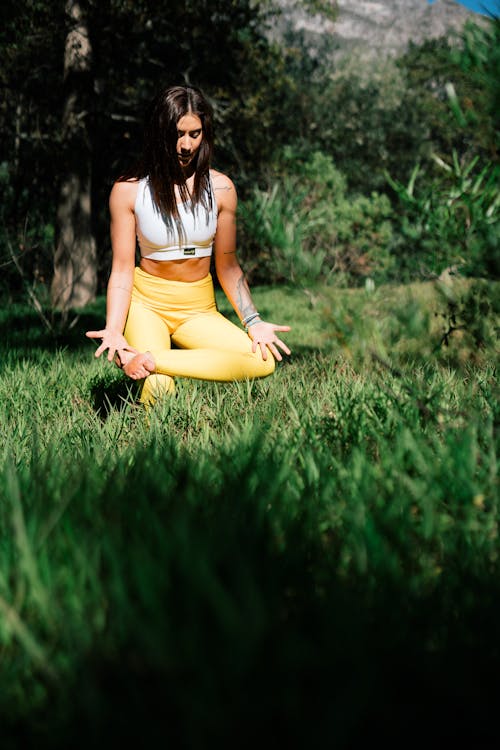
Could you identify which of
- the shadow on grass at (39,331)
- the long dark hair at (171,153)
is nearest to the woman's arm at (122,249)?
the long dark hair at (171,153)

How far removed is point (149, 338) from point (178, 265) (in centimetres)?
47

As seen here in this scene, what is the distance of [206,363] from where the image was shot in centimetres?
309

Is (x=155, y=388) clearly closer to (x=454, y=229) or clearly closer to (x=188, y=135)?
(x=188, y=135)

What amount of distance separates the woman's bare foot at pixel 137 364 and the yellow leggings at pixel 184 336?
17 centimetres

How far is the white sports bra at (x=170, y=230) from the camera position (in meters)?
3.24

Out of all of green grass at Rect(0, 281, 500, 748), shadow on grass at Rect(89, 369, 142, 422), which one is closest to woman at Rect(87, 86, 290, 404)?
shadow on grass at Rect(89, 369, 142, 422)

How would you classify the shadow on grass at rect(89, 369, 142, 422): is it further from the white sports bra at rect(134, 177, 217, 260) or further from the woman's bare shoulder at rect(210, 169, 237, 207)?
the woman's bare shoulder at rect(210, 169, 237, 207)

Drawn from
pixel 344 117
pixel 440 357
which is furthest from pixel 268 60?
pixel 344 117

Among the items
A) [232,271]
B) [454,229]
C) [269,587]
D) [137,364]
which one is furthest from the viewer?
[232,271]

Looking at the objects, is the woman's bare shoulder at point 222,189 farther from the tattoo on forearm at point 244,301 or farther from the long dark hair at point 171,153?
the tattoo on forearm at point 244,301

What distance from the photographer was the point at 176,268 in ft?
11.2

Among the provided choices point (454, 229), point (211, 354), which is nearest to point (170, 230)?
point (211, 354)

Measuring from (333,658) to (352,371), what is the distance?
8.94 ft

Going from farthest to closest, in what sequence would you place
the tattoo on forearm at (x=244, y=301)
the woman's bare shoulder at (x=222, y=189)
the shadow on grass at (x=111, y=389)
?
the shadow on grass at (x=111, y=389)
the woman's bare shoulder at (x=222, y=189)
the tattoo on forearm at (x=244, y=301)
